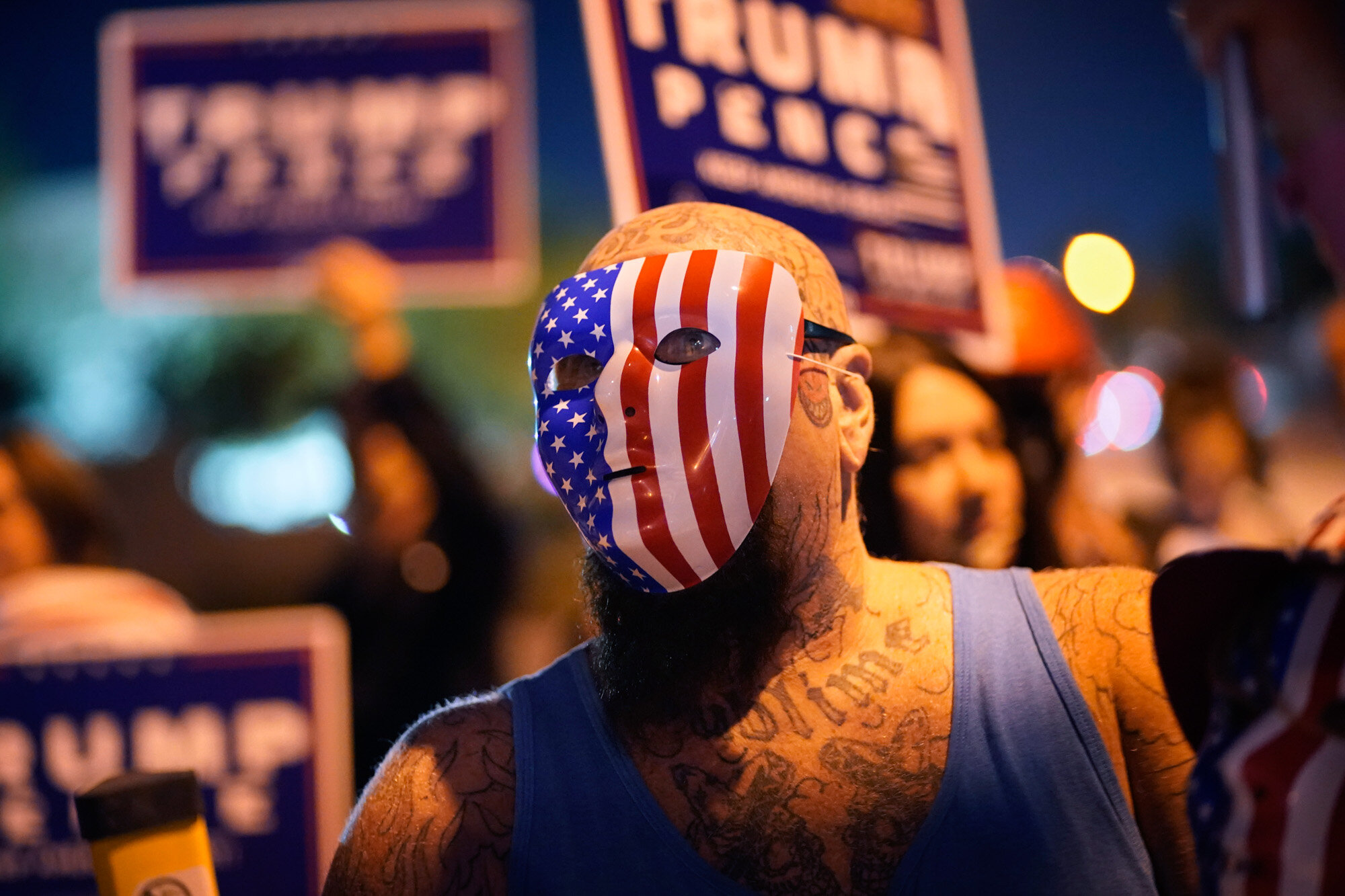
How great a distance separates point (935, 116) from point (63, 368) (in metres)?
4.19

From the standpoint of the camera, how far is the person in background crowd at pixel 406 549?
402 centimetres

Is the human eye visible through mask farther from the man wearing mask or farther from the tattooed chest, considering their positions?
the tattooed chest

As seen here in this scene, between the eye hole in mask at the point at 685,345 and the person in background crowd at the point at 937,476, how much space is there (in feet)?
4.83

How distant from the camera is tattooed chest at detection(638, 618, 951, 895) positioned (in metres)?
1.49

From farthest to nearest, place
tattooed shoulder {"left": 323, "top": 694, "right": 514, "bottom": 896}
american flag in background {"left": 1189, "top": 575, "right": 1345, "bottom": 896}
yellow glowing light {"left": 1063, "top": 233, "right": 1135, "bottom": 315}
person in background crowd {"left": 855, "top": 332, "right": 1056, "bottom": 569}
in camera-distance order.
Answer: yellow glowing light {"left": 1063, "top": 233, "right": 1135, "bottom": 315} → person in background crowd {"left": 855, "top": 332, "right": 1056, "bottom": 569} → tattooed shoulder {"left": 323, "top": 694, "right": 514, "bottom": 896} → american flag in background {"left": 1189, "top": 575, "right": 1345, "bottom": 896}

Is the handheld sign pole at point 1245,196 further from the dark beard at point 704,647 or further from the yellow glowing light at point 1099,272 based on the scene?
the yellow glowing light at point 1099,272

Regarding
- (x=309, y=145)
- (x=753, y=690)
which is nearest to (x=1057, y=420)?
(x=753, y=690)

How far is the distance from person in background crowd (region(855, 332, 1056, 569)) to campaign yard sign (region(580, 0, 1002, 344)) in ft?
1.08

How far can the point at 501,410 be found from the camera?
5.61m

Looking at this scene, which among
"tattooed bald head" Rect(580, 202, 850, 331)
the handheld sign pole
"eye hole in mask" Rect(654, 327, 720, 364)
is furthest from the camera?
"tattooed bald head" Rect(580, 202, 850, 331)

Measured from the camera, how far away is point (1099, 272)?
5.19 meters

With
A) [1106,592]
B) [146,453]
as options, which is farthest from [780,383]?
[146,453]

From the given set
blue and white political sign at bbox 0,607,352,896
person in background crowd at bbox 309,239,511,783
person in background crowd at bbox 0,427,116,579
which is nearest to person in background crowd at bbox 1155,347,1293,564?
person in background crowd at bbox 309,239,511,783

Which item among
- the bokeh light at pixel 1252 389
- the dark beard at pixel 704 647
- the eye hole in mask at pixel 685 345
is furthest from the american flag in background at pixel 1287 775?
the bokeh light at pixel 1252 389
